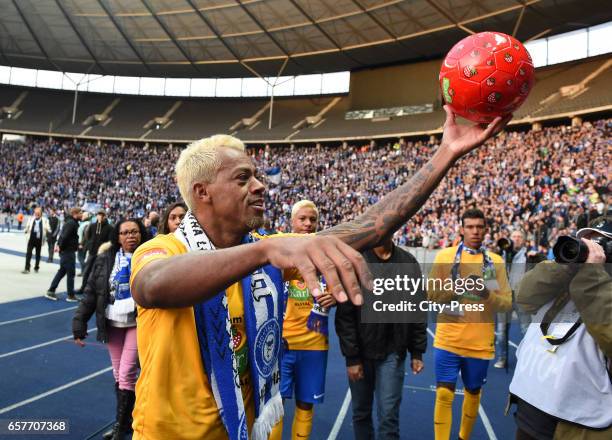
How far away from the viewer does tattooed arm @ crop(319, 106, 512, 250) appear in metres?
1.70

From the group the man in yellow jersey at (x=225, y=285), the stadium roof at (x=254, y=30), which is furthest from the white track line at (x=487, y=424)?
the stadium roof at (x=254, y=30)

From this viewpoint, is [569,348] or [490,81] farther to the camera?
[569,348]

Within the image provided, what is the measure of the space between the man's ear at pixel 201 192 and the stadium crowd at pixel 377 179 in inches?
318

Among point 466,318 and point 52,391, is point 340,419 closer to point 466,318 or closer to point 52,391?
point 466,318

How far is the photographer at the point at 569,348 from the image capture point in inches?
80.9

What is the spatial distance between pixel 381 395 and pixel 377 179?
2490cm

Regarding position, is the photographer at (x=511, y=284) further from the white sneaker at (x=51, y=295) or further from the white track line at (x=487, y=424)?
the white sneaker at (x=51, y=295)

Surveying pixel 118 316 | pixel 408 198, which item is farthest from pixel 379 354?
pixel 118 316

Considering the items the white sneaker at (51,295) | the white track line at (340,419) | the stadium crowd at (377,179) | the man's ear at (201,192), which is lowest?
the white track line at (340,419)

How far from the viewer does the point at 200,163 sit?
1650mm

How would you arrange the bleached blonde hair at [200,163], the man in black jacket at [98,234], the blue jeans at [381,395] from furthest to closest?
1. the man in black jacket at [98,234]
2. the blue jeans at [381,395]
3. the bleached blonde hair at [200,163]

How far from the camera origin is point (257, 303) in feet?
5.35

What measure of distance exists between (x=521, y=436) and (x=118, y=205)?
114ft

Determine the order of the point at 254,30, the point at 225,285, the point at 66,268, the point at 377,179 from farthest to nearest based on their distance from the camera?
the point at 254,30 < the point at 377,179 < the point at 66,268 < the point at 225,285
